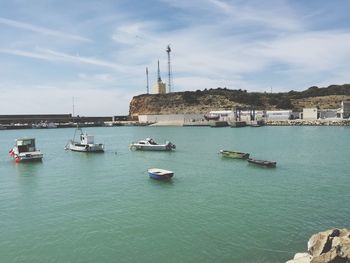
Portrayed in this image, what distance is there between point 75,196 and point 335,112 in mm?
124765

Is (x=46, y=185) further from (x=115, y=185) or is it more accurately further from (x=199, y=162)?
(x=199, y=162)

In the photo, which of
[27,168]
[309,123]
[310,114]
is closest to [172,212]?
[27,168]

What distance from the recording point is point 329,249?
13602 millimetres

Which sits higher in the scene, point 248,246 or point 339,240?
point 339,240

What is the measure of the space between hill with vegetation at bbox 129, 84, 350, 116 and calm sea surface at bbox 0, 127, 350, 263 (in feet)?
419

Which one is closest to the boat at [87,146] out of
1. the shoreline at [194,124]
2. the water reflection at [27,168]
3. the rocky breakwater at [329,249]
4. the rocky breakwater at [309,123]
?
the water reflection at [27,168]

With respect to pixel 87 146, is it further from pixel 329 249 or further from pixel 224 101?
pixel 224 101

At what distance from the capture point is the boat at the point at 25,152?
49062mm

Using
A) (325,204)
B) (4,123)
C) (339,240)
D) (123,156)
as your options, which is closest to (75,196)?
(325,204)

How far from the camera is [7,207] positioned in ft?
82.4

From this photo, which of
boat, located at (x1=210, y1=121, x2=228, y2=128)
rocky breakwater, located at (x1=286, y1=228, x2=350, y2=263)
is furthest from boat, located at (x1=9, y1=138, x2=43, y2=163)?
boat, located at (x1=210, y1=121, x2=228, y2=128)

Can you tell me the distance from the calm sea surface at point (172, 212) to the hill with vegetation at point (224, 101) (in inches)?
5023

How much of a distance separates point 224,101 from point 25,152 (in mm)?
131575

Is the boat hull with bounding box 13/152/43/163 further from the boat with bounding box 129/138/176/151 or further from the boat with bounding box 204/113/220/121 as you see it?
the boat with bounding box 204/113/220/121
